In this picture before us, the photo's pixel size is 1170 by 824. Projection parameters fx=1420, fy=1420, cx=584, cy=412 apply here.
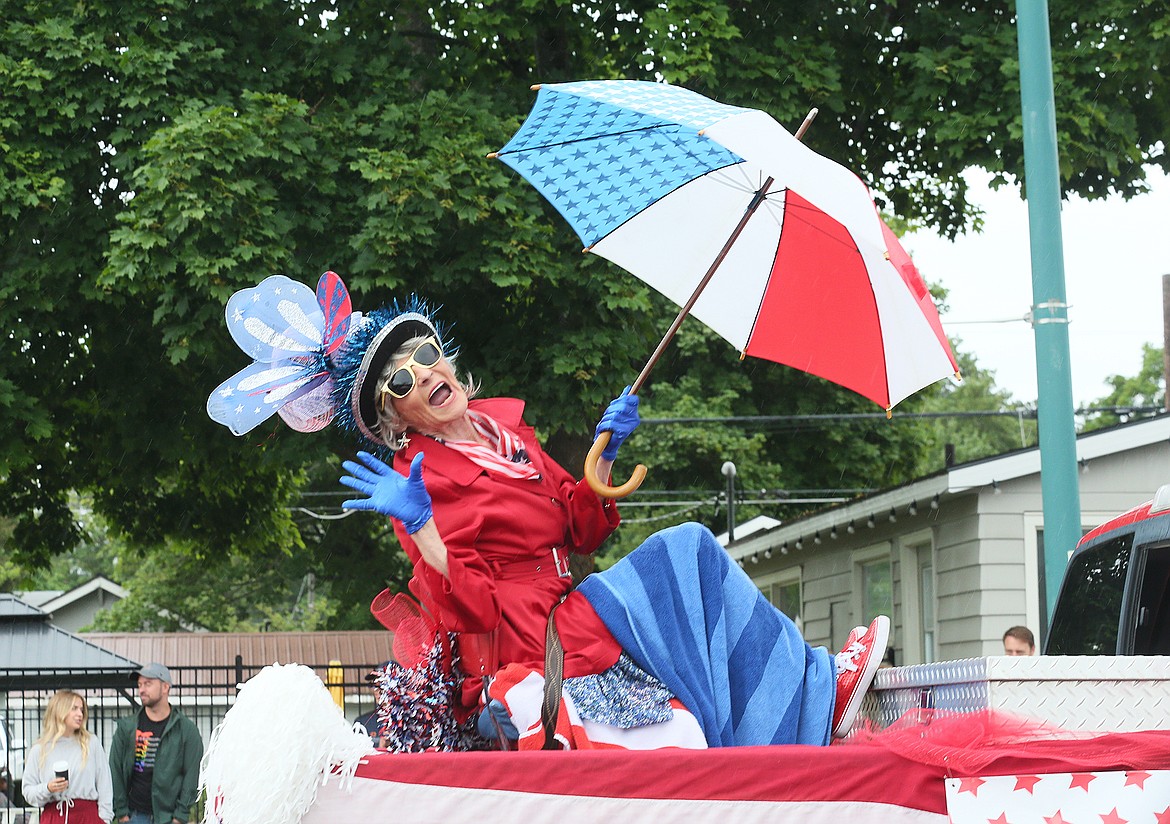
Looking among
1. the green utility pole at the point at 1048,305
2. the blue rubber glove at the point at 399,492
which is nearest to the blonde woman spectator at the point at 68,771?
the green utility pole at the point at 1048,305

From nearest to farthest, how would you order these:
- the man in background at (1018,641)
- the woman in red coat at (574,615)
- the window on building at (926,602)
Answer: the woman in red coat at (574,615)
the man in background at (1018,641)
the window on building at (926,602)

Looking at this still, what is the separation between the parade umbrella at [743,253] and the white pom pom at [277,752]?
5.58ft

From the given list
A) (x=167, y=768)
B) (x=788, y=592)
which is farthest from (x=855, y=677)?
(x=788, y=592)

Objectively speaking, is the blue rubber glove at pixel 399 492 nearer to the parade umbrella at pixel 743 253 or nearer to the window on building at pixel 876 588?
the parade umbrella at pixel 743 253

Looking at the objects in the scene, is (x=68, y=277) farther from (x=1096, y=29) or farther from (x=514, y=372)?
(x=1096, y=29)

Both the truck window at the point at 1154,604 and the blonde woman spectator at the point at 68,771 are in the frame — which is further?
the blonde woman spectator at the point at 68,771

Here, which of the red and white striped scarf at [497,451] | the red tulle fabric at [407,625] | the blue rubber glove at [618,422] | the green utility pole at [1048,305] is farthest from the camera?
the green utility pole at [1048,305]

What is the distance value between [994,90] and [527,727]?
8807mm

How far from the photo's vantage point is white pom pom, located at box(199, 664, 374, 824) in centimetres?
245

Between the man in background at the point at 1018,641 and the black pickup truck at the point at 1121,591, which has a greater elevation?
the black pickup truck at the point at 1121,591

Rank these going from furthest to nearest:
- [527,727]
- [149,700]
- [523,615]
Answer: [149,700] < [523,615] < [527,727]

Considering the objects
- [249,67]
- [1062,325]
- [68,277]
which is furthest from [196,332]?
[1062,325]

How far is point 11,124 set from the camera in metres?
10.0

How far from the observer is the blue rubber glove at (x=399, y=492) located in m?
3.18
